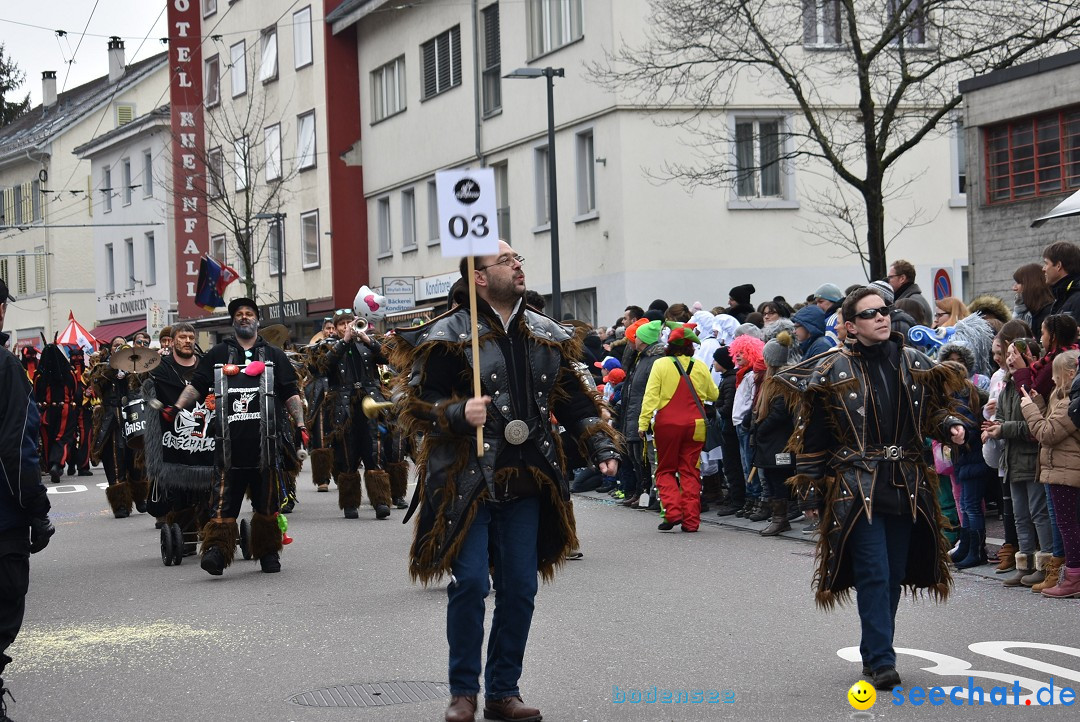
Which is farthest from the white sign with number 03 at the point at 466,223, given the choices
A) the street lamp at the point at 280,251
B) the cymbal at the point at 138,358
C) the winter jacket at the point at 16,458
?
the street lamp at the point at 280,251

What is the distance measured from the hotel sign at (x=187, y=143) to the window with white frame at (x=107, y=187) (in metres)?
9.11

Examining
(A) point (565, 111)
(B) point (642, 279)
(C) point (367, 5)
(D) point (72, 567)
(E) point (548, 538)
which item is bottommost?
(D) point (72, 567)

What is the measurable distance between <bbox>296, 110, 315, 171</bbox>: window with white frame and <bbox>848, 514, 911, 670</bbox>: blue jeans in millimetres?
35050

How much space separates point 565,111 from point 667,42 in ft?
10.0

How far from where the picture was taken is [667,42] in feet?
87.1

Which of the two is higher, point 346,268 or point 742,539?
point 346,268

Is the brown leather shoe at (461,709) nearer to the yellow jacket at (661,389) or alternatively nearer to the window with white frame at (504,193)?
the yellow jacket at (661,389)

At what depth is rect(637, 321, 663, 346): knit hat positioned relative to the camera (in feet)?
46.7

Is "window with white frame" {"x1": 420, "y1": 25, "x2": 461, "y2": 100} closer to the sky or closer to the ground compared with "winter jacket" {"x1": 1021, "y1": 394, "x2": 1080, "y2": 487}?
closer to the sky

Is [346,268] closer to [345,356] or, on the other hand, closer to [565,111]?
[565,111]

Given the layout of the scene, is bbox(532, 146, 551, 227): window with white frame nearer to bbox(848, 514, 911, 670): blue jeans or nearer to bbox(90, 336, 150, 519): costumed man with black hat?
bbox(90, 336, 150, 519): costumed man with black hat

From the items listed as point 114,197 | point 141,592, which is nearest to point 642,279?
point 141,592

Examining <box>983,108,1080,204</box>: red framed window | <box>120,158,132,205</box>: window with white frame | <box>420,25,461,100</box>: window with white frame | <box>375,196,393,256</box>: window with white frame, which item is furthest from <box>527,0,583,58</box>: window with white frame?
<box>120,158,132,205</box>: window with white frame

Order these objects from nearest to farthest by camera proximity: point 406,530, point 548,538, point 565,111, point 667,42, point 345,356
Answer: point 548,538, point 406,530, point 345,356, point 667,42, point 565,111
